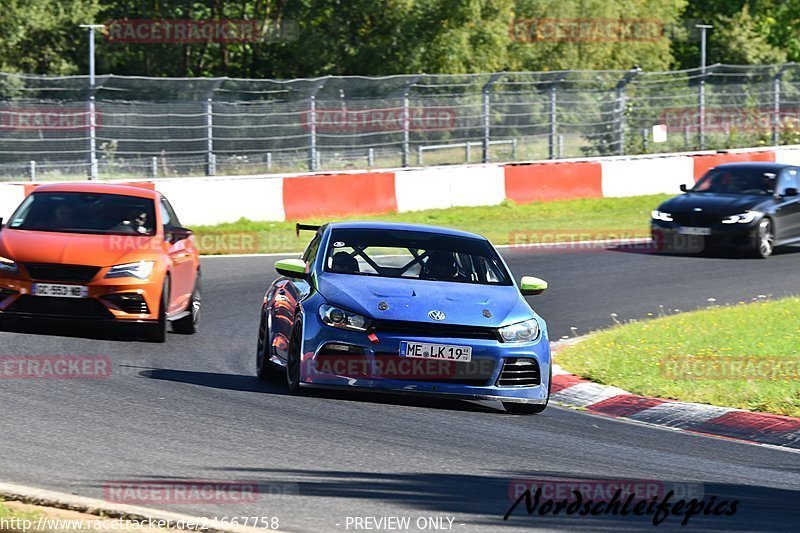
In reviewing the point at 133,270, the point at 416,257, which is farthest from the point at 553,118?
the point at 416,257

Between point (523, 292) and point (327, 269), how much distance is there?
1.50 m

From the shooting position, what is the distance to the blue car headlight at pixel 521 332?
9.83m

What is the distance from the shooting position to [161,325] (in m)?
12.9

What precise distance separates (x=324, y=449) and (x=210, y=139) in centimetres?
1726

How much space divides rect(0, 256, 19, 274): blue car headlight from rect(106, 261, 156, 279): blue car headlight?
31.1 inches

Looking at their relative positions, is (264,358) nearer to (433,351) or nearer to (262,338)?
(262,338)

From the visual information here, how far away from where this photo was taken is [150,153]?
79.9ft

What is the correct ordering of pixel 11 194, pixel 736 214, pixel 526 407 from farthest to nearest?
pixel 736 214, pixel 11 194, pixel 526 407

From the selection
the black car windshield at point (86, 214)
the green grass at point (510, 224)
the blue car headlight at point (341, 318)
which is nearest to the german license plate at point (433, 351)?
the blue car headlight at point (341, 318)

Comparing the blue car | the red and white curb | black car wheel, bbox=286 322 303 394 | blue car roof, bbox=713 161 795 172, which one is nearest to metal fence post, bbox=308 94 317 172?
blue car roof, bbox=713 161 795 172

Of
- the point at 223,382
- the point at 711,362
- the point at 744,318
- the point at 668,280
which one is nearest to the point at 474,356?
the point at 223,382

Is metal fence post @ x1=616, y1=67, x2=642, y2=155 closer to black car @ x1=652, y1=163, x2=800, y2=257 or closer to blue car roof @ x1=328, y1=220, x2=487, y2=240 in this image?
black car @ x1=652, y1=163, x2=800, y2=257

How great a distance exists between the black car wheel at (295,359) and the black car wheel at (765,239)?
13.2 metres

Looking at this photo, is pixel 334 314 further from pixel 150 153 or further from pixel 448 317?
pixel 150 153
